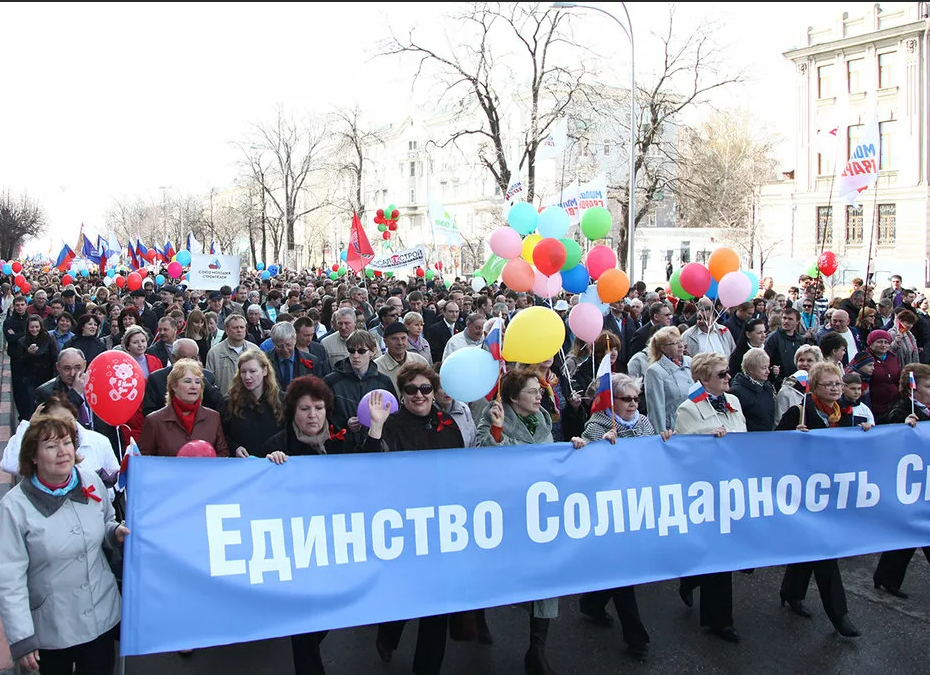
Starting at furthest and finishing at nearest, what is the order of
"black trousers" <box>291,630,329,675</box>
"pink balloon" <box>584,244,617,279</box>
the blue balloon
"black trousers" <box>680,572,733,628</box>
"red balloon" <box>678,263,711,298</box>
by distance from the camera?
1. the blue balloon
2. "red balloon" <box>678,263,711,298</box>
3. "pink balloon" <box>584,244,617,279</box>
4. "black trousers" <box>680,572,733,628</box>
5. "black trousers" <box>291,630,329,675</box>

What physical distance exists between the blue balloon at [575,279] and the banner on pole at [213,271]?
8297 mm

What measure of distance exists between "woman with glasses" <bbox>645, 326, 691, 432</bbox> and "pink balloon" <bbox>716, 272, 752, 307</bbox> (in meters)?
1.65

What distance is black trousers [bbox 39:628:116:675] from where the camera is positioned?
11.9ft

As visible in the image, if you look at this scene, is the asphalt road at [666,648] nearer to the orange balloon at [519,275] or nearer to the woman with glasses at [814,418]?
the woman with glasses at [814,418]

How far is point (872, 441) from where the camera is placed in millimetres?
5516

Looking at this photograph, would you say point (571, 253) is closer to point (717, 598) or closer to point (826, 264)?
point (717, 598)

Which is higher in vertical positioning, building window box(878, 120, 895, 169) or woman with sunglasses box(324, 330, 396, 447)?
building window box(878, 120, 895, 169)

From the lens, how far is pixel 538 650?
4680mm

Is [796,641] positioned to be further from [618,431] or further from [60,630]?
[60,630]

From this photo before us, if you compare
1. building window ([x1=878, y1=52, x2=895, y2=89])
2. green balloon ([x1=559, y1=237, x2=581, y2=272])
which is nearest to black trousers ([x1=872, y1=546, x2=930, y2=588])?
green balloon ([x1=559, y1=237, x2=581, y2=272])

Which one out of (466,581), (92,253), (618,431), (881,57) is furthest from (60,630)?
(881,57)

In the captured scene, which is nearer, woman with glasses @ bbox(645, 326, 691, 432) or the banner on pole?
woman with glasses @ bbox(645, 326, 691, 432)

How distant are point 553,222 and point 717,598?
3859mm

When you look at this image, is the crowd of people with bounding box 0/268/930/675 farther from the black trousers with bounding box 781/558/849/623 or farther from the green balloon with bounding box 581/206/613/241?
the green balloon with bounding box 581/206/613/241
